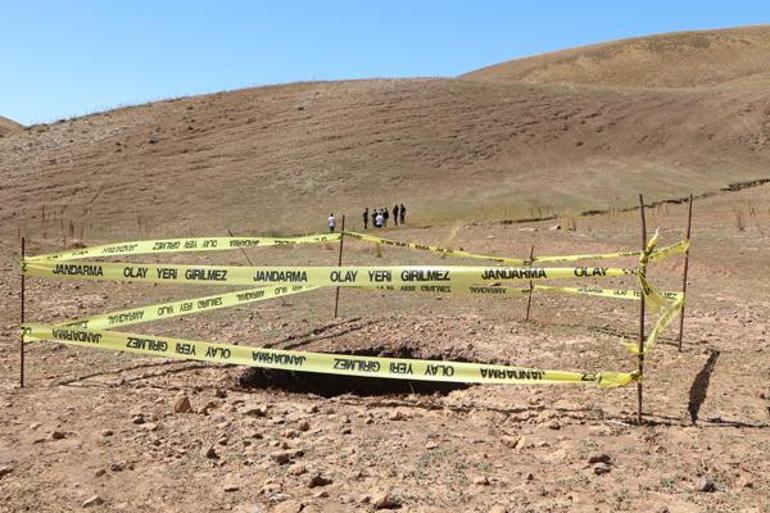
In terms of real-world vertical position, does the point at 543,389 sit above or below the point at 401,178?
below

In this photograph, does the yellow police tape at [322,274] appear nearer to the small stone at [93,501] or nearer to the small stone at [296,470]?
the small stone at [296,470]

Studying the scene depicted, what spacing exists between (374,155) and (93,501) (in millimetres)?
37179

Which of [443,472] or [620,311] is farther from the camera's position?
[620,311]

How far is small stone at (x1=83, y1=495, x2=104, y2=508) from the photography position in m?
4.49

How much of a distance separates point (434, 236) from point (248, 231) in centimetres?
996

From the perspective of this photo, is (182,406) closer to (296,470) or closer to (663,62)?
(296,470)

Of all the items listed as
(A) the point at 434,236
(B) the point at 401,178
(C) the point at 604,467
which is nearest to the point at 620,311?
(C) the point at 604,467

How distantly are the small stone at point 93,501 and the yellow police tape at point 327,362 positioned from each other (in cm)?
261

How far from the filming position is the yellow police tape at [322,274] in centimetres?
652

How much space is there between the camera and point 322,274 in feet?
23.6

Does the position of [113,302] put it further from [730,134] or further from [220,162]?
[730,134]

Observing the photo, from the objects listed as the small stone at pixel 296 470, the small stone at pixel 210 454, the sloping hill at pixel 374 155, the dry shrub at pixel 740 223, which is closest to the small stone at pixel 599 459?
the small stone at pixel 296 470

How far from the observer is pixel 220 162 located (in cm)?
4112

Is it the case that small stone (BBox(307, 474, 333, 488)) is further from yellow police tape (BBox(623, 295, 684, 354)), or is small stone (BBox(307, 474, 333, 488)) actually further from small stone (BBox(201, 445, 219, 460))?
yellow police tape (BBox(623, 295, 684, 354))
